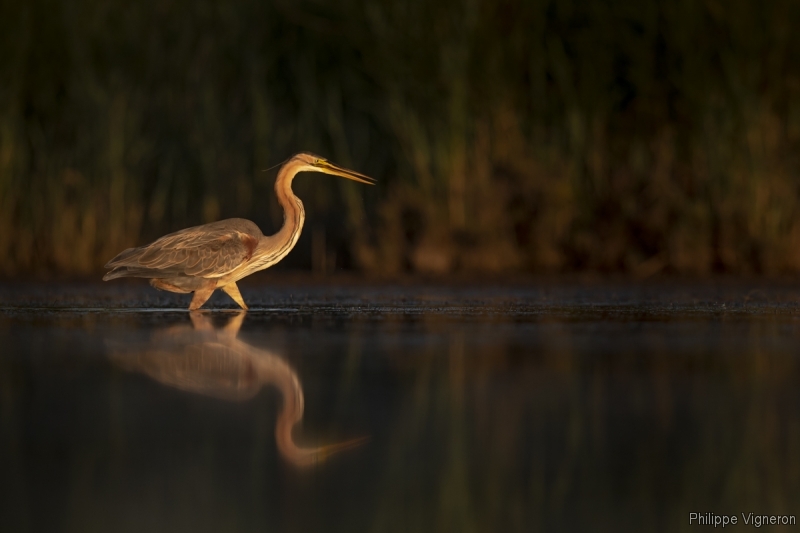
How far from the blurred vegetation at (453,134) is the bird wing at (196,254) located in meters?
2.79

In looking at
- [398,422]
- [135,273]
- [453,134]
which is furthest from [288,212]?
[398,422]

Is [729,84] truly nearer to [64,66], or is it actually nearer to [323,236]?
[323,236]

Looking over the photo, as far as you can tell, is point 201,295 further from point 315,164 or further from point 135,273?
point 315,164

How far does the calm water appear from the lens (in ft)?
11.6

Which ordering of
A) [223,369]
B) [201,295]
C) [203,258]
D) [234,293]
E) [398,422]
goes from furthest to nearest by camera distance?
[234,293]
[201,295]
[203,258]
[223,369]
[398,422]

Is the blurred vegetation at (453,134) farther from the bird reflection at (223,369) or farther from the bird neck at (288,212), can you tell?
the bird reflection at (223,369)

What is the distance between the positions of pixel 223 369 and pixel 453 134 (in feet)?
21.1

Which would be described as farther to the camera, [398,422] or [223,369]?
[223,369]

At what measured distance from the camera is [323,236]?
1307cm

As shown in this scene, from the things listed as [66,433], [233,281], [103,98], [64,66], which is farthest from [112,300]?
[66,433]

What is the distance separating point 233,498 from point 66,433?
1.15 m

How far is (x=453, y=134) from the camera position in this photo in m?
12.1

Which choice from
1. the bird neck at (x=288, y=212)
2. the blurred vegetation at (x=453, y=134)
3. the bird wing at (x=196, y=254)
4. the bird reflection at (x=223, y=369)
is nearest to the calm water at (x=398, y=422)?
the bird reflection at (x=223, y=369)

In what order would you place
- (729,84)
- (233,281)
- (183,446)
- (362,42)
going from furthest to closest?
(362,42) < (729,84) < (233,281) < (183,446)
